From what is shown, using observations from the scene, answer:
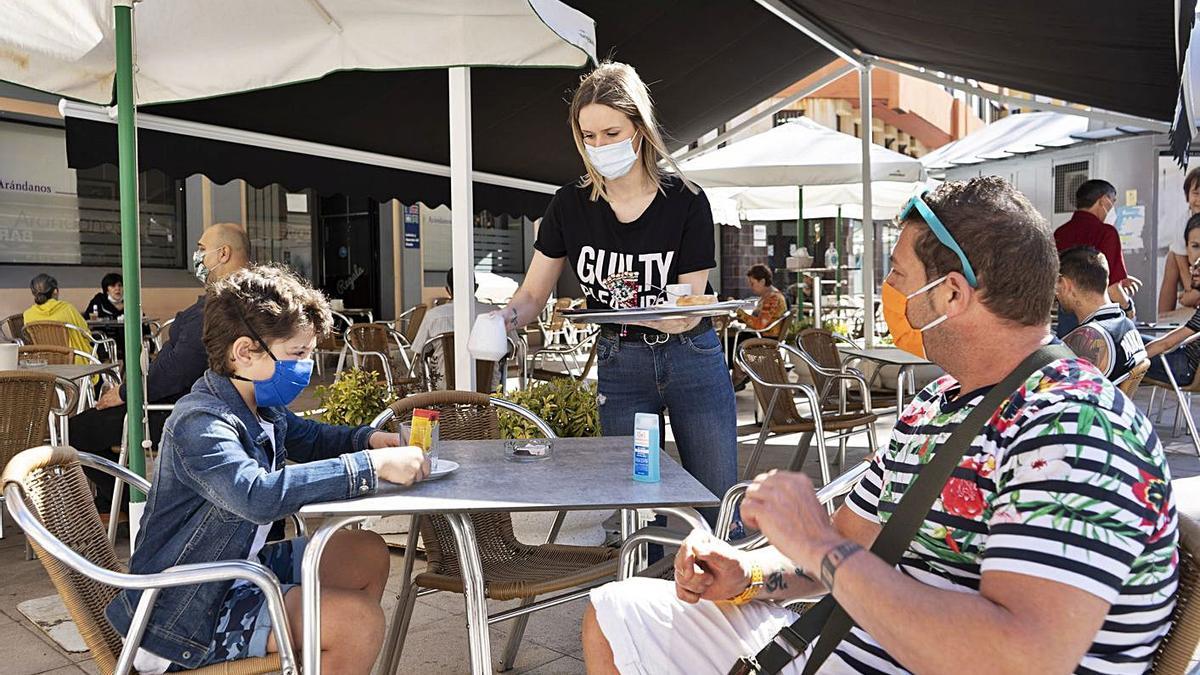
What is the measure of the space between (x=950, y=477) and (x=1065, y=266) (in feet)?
11.9

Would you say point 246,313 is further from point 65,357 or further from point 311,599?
point 65,357

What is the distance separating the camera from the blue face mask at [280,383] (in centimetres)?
241

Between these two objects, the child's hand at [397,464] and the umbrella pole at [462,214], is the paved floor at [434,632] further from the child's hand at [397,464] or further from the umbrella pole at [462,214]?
the child's hand at [397,464]

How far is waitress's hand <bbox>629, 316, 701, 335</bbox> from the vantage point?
9.52 feet

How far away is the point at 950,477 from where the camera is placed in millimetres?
1542

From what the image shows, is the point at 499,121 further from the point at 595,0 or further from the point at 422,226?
the point at 422,226

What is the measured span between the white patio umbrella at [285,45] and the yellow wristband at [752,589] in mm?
2136

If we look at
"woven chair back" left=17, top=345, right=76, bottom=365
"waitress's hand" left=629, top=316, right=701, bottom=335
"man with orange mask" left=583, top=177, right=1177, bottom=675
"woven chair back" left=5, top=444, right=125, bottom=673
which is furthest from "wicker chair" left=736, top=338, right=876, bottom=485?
"woven chair back" left=17, top=345, right=76, bottom=365

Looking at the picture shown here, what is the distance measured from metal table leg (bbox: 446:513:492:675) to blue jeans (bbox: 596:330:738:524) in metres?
0.91

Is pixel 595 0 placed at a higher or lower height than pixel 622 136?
higher

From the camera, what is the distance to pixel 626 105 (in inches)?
115

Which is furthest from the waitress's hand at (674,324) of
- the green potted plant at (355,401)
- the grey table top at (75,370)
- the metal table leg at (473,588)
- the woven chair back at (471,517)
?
the grey table top at (75,370)

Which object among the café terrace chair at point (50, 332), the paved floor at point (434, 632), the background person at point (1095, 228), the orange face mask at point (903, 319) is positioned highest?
the background person at point (1095, 228)

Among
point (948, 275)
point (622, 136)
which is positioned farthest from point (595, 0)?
point (948, 275)
